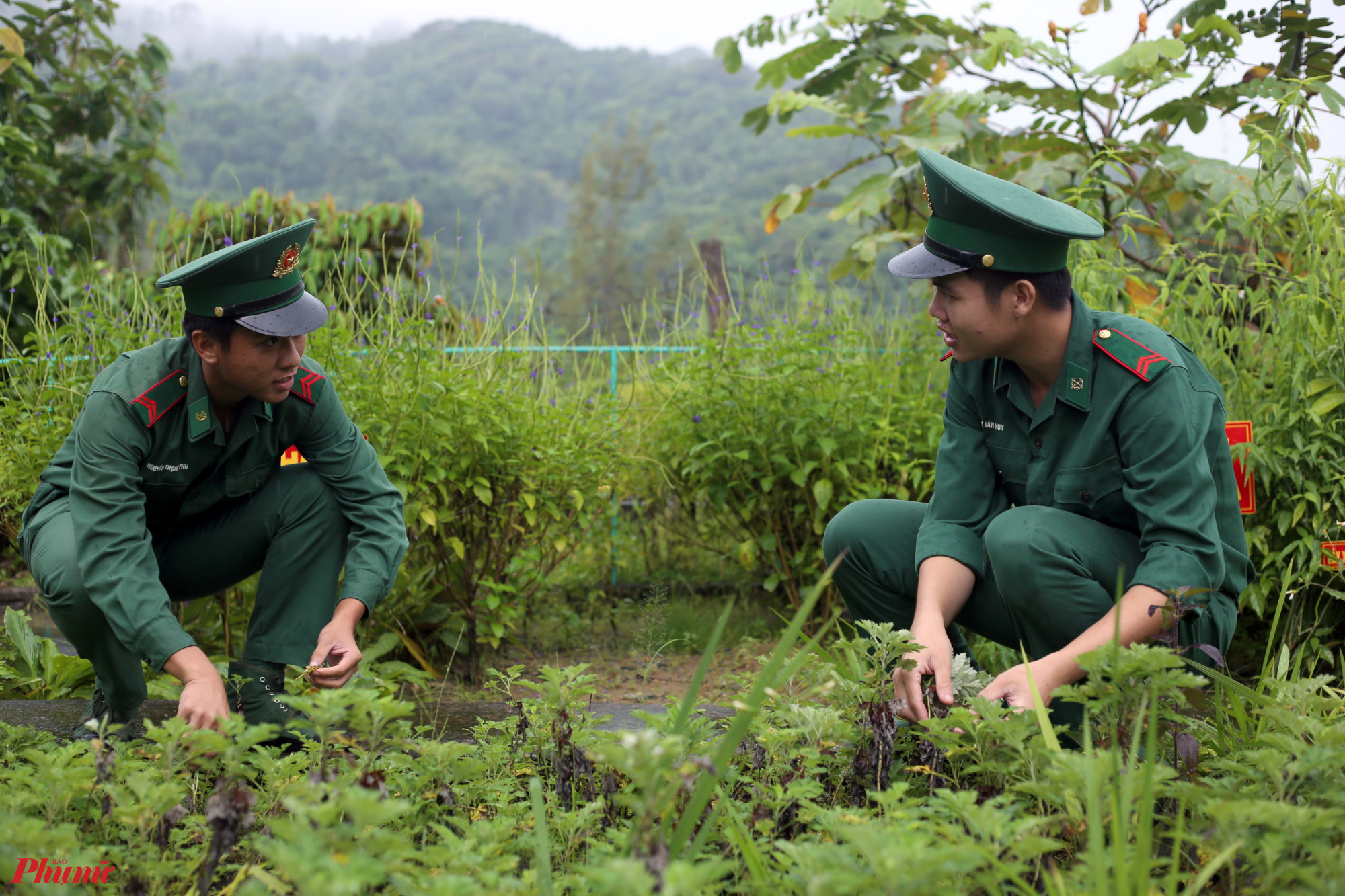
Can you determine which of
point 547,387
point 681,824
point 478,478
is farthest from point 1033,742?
point 547,387

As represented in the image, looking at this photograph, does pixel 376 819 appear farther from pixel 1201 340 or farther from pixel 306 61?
pixel 306 61

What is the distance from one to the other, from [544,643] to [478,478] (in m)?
1.05

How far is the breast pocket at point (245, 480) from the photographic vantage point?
2.47m

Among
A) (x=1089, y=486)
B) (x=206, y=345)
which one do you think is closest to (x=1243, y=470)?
(x=1089, y=486)

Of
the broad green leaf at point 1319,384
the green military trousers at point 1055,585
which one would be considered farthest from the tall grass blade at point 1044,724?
the broad green leaf at point 1319,384

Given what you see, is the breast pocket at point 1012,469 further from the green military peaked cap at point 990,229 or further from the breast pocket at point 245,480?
the breast pocket at point 245,480

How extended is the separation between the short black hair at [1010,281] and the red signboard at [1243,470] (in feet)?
2.74

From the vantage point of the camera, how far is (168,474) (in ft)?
7.72

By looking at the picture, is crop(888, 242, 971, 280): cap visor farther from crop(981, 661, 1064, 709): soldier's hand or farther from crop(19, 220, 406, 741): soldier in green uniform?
crop(19, 220, 406, 741): soldier in green uniform

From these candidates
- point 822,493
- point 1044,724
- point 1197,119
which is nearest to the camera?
point 1044,724

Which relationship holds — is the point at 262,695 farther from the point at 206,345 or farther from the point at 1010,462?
the point at 1010,462

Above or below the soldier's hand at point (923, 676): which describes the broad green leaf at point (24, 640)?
below

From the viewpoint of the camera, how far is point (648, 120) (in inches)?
2559

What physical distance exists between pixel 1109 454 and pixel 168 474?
223 cm
